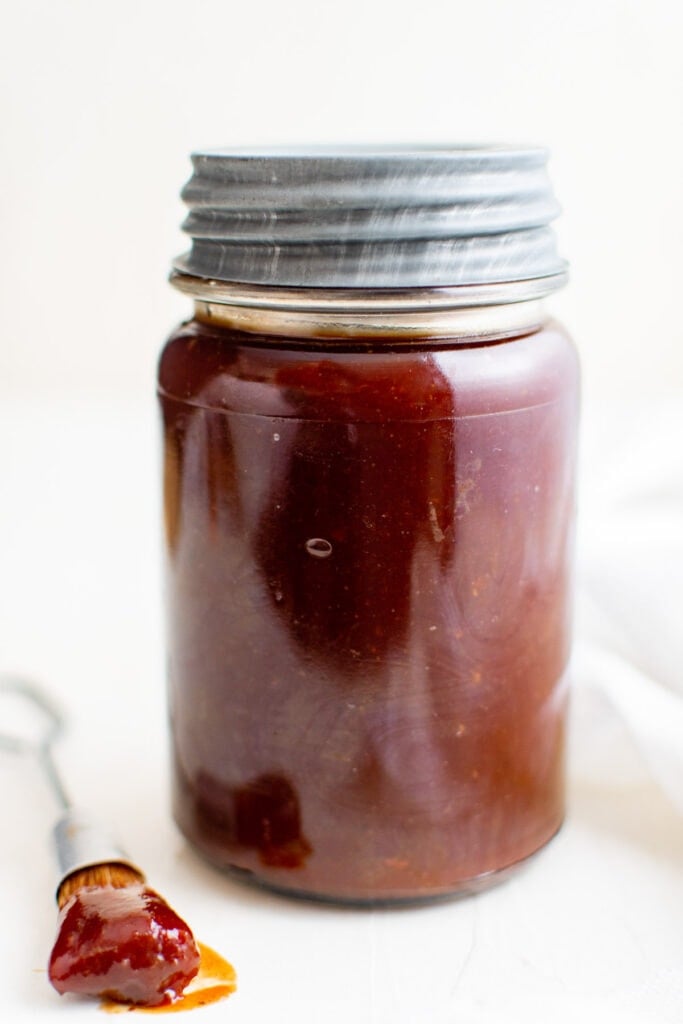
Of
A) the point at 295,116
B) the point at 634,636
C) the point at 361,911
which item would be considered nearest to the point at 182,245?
the point at 295,116

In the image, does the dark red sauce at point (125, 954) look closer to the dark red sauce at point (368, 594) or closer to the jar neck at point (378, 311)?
the dark red sauce at point (368, 594)

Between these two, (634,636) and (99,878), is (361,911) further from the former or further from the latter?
(634,636)

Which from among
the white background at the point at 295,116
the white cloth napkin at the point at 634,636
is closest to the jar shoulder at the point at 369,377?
the white cloth napkin at the point at 634,636

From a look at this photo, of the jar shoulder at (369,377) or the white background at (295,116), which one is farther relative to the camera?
the white background at (295,116)

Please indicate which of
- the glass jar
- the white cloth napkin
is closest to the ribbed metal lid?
the glass jar

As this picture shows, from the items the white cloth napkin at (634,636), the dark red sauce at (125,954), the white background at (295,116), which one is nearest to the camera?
the dark red sauce at (125,954)

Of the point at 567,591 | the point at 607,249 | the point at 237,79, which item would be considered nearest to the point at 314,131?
the point at 237,79

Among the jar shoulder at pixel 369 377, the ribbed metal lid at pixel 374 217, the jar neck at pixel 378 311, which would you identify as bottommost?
the jar shoulder at pixel 369 377

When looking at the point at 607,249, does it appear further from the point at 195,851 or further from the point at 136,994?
the point at 136,994
